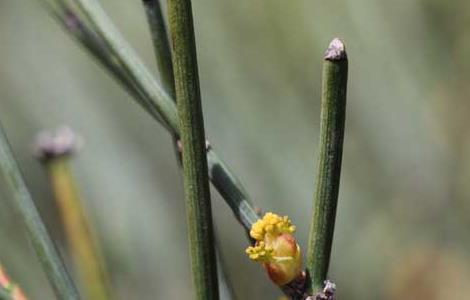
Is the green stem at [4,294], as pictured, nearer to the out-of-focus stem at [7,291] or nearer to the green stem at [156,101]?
the out-of-focus stem at [7,291]

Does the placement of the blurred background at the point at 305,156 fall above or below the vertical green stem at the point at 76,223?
above

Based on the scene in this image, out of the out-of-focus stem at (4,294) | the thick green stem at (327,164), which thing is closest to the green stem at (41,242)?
the out-of-focus stem at (4,294)

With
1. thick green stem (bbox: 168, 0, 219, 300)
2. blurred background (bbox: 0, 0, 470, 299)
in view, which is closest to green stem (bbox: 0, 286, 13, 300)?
thick green stem (bbox: 168, 0, 219, 300)

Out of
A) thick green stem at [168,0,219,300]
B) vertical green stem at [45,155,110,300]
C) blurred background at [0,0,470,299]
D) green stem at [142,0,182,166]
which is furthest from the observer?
blurred background at [0,0,470,299]

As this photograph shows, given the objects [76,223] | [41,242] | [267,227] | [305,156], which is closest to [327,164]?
[267,227]

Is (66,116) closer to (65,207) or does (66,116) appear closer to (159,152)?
(159,152)

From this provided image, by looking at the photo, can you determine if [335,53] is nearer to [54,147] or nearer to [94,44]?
[94,44]

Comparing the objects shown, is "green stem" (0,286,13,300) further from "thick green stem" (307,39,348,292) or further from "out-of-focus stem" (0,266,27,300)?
"thick green stem" (307,39,348,292)
